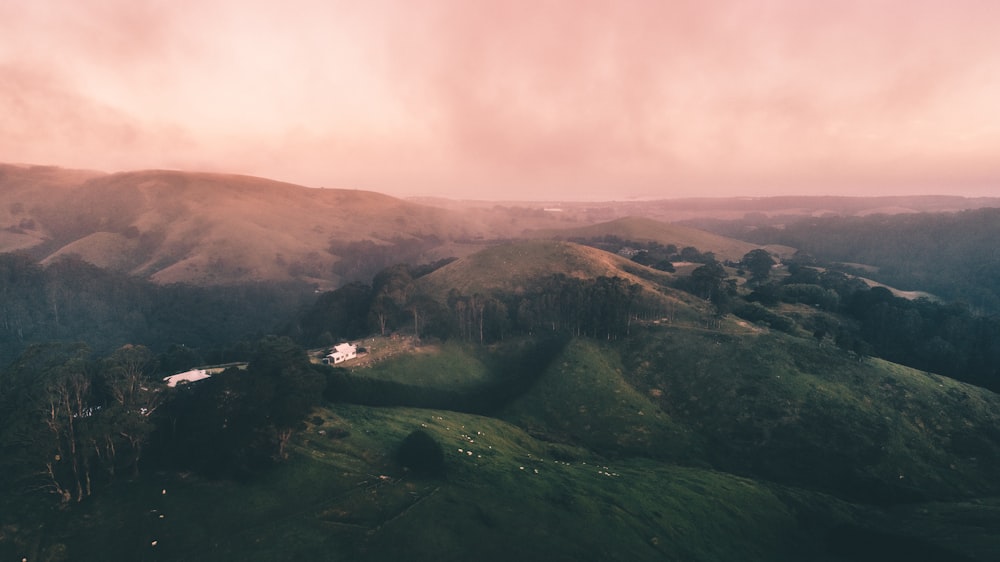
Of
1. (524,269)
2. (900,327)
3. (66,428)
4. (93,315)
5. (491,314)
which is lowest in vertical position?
(93,315)

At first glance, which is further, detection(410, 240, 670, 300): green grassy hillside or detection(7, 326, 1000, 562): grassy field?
detection(410, 240, 670, 300): green grassy hillside

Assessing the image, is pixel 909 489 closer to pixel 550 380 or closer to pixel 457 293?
pixel 550 380

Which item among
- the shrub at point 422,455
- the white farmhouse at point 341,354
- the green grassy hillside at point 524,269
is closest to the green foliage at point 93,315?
the green grassy hillside at point 524,269

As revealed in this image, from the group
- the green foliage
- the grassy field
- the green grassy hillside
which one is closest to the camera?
the grassy field

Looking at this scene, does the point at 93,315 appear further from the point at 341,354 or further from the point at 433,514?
the point at 433,514

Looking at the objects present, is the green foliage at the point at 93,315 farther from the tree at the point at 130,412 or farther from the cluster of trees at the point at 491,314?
the tree at the point at 130,412

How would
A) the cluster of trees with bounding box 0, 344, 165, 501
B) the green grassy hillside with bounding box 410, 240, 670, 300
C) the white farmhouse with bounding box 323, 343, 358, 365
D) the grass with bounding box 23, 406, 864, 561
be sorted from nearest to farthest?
the grass with bounding box 23, 406, 864, 561 → the cluster of trees with bounding box 0, 344, 165, 501 → the white farmhouse with bounding box 323, 343, 358, 365 → the green grassy hillside with bounding box 410, 240, 670, 300

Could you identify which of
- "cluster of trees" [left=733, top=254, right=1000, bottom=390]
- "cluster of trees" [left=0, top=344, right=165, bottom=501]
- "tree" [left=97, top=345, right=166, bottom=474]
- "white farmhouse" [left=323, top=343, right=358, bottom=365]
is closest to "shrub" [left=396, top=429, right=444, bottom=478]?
Answer: "tree" [left=97, top=345, right=166, bottom=474]

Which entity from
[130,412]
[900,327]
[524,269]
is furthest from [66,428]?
[900,327]

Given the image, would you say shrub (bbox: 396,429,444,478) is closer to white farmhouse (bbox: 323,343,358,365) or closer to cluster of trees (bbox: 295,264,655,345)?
white farmhouse (bbox: 323,343,358,365)

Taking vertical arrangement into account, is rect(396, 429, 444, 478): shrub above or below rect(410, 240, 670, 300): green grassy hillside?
below
